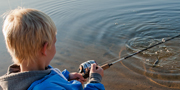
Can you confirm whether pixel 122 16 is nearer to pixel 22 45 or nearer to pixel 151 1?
pixel 151 1

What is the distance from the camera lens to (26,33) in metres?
1.21

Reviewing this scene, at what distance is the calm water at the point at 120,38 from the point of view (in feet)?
9.70

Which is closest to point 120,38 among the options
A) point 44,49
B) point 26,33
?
point 44,49

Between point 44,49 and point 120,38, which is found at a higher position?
point 44,49

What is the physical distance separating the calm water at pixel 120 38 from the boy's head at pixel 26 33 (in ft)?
5.90

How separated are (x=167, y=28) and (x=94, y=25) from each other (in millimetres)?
2276

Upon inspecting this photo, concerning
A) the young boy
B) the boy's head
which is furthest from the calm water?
the boy's head

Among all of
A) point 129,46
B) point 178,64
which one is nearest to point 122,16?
point 129,46

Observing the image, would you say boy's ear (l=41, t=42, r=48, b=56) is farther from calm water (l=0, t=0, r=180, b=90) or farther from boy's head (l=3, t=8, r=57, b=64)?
calm water (l=0, t=0, r=180, b=90)

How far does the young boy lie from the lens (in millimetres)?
1214

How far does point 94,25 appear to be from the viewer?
525 centimetres

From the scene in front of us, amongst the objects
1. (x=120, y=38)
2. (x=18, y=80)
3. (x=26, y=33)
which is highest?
(x=26, y=33)

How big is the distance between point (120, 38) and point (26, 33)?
3.46m

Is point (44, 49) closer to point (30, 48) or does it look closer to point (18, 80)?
point (30, 48)
